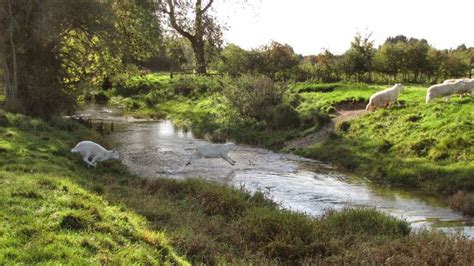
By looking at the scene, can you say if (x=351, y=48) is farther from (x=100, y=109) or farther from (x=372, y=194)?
(x=372, y=194)

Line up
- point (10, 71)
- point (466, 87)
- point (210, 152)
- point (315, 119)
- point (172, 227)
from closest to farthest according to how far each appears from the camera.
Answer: point (172, 227) < point (210, 152) < point (10, 71) < point (466, 87) < point (315, 119)

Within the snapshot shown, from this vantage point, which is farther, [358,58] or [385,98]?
[358,58]

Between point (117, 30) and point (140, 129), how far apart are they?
751 cm

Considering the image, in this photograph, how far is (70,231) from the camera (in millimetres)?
9219

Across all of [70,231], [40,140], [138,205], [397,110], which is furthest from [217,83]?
[70,231]

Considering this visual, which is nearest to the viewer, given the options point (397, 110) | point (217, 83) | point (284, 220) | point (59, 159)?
point (284, 220)

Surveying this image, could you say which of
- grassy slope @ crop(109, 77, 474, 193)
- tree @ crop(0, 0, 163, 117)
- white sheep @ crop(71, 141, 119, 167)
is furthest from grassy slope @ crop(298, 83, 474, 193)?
tree @ crop(0, 0, 163, 117)

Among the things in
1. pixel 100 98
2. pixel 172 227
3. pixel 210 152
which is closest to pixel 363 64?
pixel 100 98

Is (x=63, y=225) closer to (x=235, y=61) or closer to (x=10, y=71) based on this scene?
(x=10, y=71)

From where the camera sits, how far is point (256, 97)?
109 ft

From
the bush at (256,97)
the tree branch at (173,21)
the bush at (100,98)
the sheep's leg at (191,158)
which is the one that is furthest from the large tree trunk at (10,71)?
the bush at (100,98)

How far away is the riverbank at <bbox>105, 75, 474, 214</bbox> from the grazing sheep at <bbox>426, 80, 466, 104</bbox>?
0.56 metres

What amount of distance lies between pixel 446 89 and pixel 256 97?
11829 millimetres

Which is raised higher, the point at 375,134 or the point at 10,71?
the point at 10,71
